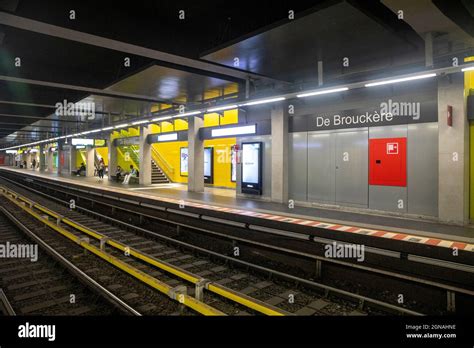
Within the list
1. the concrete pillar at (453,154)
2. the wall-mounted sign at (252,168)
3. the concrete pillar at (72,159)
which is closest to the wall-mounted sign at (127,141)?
the wall-mounted sign at (252,168)

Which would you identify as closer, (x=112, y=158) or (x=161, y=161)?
(x=161, y=161)

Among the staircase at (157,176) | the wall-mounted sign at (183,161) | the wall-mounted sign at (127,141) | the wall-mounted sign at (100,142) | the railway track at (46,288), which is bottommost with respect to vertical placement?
→ the railway track at (46,288)

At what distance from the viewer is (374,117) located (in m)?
9.84

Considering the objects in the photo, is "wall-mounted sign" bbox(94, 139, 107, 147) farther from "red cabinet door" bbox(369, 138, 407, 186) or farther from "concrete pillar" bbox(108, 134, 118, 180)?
"red cabinet door" bbox(369, 138, 407, 186)

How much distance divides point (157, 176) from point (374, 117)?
15.8 m

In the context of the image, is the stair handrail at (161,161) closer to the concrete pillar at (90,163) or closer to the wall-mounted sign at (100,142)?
the wall-mounted sign at (100,142)

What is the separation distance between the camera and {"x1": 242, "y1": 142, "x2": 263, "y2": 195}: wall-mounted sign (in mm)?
13016

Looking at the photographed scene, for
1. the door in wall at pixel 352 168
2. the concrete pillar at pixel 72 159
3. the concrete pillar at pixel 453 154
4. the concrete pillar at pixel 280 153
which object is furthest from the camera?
the concrete pillar at pixel 72 159

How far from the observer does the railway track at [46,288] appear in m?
4.32

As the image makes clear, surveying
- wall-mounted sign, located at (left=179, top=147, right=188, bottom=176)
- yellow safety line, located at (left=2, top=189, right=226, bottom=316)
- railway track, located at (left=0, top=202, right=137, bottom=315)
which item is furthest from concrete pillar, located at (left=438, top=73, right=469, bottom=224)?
wall-mounted sign, located at (left=179, top=147, right=188, bottom=176)

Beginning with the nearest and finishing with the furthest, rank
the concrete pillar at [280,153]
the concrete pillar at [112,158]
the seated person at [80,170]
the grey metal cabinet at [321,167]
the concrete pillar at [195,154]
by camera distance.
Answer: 1. the grey metal cabinet at [321,167]
2. the concrete pillar at [280,153]
3. the concrete pillar at [195,154]
4. the concrete pillar at [112,158]
5. the seated person at [80,170]

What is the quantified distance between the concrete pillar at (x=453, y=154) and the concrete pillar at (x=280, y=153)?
16.9 ft

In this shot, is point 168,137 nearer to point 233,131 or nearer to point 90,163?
point 233,131

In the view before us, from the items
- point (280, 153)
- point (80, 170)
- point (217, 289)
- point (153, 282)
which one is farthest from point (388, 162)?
point (80, 170)
